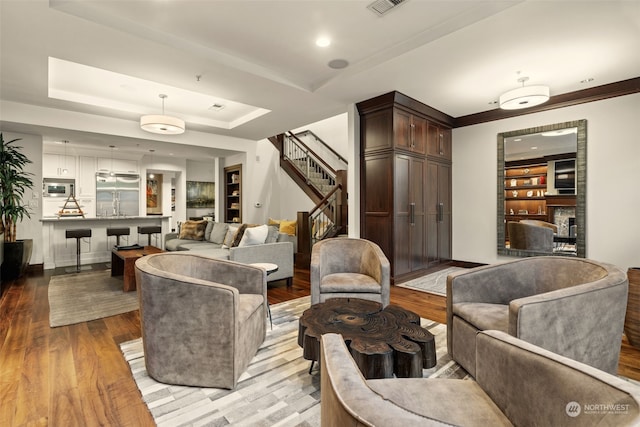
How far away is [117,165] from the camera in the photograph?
882 centimetres

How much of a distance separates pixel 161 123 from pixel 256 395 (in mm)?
4144

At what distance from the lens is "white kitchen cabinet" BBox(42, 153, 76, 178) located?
7.95 metres

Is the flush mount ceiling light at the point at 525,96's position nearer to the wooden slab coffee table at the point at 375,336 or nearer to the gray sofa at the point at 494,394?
the wooden slab coffee table at the point at 375,336

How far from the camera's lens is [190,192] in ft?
37.0

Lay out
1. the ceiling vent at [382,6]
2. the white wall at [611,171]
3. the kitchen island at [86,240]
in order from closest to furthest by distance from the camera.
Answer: the ceiling vent at [382,6], the white wall at [611,171], the kitchen island at [86,240]

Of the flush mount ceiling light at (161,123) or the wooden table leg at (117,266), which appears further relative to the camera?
the wooden table leg at (117,266)

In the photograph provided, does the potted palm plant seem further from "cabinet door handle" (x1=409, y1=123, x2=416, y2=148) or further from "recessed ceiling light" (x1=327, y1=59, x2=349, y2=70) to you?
"cabinet door handle" (x1=409, y1=123, x2=416, y2=148)

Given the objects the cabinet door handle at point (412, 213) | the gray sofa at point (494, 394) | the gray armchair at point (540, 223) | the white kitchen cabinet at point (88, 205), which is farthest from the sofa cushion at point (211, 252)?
the white kitchen cabinet at point (88, 205)

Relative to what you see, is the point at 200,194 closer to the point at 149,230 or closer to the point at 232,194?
the point at 232,194

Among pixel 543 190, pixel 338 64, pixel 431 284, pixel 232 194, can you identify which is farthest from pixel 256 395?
pixel 232 194

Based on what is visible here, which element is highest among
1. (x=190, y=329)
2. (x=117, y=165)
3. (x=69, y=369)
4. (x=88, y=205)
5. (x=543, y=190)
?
(x=117, y=165)

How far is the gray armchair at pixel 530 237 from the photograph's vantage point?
481 centimetres

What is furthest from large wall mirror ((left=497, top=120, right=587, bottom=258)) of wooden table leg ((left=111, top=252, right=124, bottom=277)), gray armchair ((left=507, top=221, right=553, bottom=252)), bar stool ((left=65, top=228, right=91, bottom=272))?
bar stool ((left=65, top=228, right=91, bottom=272))

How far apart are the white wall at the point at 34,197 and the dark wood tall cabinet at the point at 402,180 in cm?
585
